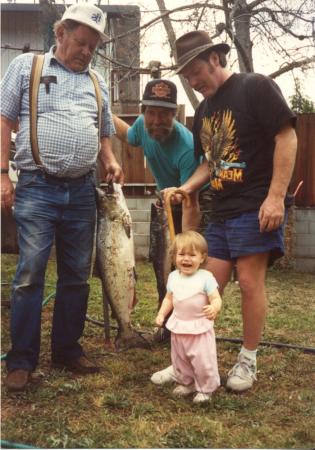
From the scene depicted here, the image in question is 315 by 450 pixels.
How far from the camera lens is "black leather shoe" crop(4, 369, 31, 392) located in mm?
3320

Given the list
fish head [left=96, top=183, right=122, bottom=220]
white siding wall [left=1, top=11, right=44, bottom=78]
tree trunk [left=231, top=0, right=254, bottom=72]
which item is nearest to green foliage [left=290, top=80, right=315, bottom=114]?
tree trunk [left=231, top=0, right=254, bottom=72]

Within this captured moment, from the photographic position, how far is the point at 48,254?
347 cm

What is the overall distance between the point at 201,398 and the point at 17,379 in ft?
3.36

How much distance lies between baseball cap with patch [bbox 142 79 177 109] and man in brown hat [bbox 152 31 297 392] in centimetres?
51

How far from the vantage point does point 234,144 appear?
3418 millimetres

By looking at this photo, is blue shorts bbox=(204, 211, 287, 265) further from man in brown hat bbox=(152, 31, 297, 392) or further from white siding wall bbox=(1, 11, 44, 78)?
white siding wall bbox=(1, 11, 44, 78)

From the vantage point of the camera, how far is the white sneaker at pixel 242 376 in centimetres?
344

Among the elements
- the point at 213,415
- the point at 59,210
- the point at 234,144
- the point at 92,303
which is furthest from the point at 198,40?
the point at 92,303

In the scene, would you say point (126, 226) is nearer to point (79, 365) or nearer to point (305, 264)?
point (79, 365)

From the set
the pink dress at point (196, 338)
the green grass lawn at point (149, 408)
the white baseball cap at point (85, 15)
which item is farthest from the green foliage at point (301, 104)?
the pink dress at point (196, 338)

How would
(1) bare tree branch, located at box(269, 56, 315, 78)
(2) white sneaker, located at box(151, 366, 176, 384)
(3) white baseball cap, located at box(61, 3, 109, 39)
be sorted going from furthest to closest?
(1) bare tree branch, located at box(269, 56, 315, 78) < (2) white sneaker, located at box(151, 366, 176, 384) < (3) white baseball cap, located at box(61, 3, 109, 39)

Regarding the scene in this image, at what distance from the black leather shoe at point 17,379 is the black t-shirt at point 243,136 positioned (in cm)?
145

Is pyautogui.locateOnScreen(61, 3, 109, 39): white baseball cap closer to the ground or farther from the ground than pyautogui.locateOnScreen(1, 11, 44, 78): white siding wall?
closer to the ground

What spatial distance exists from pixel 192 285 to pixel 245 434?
79 centimetres
